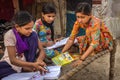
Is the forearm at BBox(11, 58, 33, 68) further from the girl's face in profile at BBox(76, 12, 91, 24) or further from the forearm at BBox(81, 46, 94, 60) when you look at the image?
the girl's face in profile at BBox(76, 12, 91, 24)

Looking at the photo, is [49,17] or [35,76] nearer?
[35,76]


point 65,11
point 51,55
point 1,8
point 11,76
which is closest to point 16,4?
point 1,8

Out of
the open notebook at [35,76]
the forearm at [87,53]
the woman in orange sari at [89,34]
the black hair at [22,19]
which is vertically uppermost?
the black hair at [22,19]

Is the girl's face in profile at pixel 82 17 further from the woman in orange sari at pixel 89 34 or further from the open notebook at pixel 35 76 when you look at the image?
the open notebook at pixel 35 76

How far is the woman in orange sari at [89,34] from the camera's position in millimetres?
3520

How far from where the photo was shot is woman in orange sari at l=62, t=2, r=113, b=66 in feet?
11.5

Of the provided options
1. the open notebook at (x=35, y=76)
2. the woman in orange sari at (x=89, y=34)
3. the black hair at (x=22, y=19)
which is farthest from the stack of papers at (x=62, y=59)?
the black hair at (x=22, y=19)

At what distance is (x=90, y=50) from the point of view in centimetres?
351

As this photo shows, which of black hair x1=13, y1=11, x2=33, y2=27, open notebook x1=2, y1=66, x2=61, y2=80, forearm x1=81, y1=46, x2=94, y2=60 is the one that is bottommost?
open notebook x1=2, y1=66, x2=61, y2=80

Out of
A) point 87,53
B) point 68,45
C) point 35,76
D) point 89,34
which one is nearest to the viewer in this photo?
point 35,76

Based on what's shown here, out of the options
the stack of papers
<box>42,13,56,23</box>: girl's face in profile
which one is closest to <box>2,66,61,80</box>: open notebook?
the stack of papers

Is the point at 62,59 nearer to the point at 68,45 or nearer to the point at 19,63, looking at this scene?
the point at 68,45

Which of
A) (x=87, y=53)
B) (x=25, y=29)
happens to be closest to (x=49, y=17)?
(x=87, y=53)

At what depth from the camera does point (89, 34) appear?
3.76 meters
